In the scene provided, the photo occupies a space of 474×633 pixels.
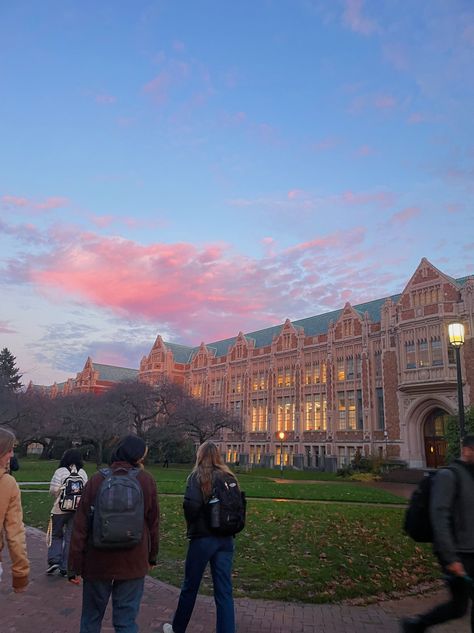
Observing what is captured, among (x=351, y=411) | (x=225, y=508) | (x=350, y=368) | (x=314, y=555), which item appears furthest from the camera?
(x=350, y=368)

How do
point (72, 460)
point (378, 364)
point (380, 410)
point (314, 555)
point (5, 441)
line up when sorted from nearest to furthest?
point (5, 441), point (72, 460), point (314, 555), point (380, 410), point (378, 364)

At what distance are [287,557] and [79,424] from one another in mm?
34899

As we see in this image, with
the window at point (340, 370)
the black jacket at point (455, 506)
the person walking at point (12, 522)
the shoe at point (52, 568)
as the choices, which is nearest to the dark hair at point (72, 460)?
the shoe at point (52, 568)

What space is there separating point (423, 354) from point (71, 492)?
128ft

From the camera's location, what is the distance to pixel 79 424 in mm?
40500

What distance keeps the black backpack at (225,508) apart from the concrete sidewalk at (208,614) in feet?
5.23

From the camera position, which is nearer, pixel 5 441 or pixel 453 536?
pixel 5 441

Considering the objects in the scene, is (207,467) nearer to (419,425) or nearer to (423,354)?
(423,354)

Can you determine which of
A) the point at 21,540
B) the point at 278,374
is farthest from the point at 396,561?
the point at 278,374

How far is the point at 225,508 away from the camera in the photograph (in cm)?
498

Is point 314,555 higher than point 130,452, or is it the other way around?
point 130,452

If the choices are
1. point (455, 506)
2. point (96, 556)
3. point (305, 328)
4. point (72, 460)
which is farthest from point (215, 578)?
point (305, 328)

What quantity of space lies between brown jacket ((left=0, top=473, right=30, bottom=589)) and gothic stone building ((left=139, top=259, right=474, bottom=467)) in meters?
39.1

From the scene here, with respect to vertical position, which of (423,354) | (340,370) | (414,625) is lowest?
(414,625)
